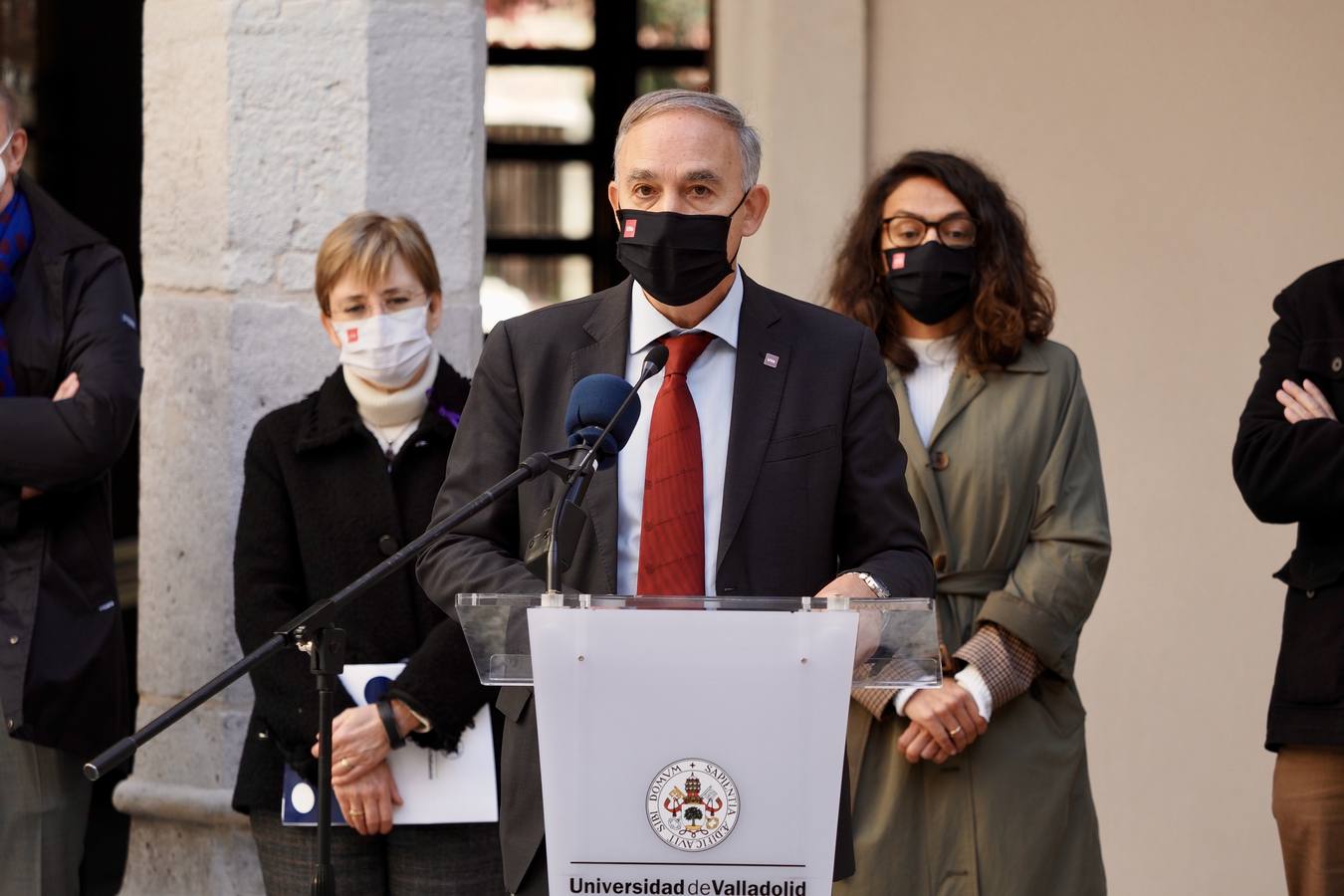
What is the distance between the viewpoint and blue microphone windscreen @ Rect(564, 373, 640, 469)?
2467 mm

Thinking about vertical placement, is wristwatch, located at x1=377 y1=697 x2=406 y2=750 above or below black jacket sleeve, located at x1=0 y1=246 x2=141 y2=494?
below

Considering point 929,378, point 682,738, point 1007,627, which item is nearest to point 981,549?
point 1007,627

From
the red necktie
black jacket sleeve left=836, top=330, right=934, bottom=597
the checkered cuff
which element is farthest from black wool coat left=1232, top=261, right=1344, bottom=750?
the red necktie

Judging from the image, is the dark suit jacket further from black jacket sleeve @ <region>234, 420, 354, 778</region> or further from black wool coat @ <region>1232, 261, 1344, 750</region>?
black wool coat @ <region>1232, 261, 1344, 750</region>

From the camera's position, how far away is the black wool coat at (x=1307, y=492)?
12.5 feet

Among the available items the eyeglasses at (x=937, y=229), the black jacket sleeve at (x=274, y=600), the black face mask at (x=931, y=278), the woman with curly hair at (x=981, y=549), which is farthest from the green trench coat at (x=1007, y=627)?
the black jacket sleeve at (x=274, y=600)

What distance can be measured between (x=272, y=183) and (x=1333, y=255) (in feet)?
11.0

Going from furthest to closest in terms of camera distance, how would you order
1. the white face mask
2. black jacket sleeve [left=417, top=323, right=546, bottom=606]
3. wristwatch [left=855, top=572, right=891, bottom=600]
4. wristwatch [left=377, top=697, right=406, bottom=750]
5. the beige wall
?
the beige wall → the white face mask → wristwatch [left=377, top=697, right=406, bottom=750] → black jacket sleeve [left=417, top=323, right=546, bottom=606] → wristwatch [left=855, top=572, right=891, bottom=600]

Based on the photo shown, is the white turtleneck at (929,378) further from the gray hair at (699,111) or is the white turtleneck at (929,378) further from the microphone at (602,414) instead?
the microphone at (602,414)

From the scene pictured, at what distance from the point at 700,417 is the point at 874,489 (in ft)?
1.00

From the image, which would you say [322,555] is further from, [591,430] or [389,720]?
[591,430]

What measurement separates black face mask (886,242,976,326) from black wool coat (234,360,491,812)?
106cm

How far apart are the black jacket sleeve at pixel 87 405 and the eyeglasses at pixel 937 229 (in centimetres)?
176

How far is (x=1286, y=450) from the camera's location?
3.88 m
